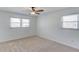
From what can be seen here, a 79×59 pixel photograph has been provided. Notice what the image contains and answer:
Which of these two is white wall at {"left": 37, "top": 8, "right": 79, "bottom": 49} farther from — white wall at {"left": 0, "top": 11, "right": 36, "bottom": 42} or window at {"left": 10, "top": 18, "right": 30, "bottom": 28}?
window at {"left": 10, "top": 18, "right": 30, "bottom": 28}

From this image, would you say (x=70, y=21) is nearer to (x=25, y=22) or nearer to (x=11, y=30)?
(x=25, y=22)

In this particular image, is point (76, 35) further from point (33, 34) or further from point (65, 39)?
point (33, 34)

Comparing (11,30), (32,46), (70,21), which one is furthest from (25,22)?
(70,21)

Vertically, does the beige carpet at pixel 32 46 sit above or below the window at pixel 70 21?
below

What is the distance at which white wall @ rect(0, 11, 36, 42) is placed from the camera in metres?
0.89

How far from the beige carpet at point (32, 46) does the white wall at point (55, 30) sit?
0.25 ft

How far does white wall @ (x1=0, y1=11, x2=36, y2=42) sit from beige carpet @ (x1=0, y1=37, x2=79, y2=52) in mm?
70

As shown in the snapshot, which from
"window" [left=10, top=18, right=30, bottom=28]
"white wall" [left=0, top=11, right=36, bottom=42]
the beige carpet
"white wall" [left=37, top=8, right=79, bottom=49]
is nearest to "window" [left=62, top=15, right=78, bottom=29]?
"white wall" [left=37, top=8, right=79, bottom=49]

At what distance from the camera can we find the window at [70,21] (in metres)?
0.98

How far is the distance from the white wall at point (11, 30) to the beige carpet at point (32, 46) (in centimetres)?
7

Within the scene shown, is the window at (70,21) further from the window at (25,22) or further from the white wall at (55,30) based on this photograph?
the window at (25,22)

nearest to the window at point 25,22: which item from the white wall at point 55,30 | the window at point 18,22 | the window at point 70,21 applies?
the window at point 18,22
